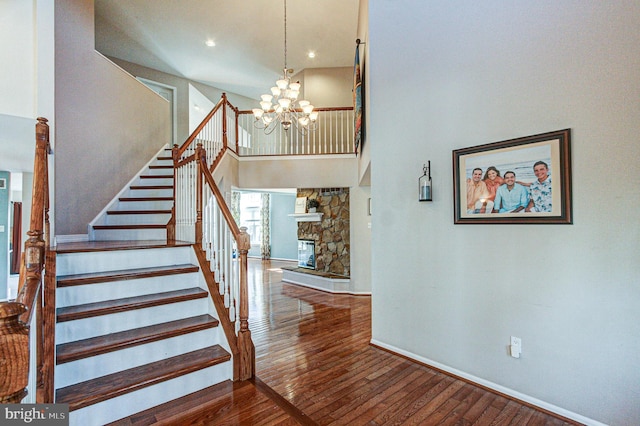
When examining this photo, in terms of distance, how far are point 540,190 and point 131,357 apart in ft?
10.4

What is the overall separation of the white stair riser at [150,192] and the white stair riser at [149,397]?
10.9 feet

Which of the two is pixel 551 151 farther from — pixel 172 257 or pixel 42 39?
pixel 42 39

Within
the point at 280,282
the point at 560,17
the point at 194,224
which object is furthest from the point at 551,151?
the point at 280,282

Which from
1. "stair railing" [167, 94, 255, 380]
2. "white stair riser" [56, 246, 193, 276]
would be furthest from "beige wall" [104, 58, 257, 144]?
"white stair riser" [56, 246, 193, 276]

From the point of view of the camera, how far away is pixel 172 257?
3049 millimetres

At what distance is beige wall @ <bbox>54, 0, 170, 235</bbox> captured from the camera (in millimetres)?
3816

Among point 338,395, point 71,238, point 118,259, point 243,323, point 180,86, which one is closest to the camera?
point 338,395

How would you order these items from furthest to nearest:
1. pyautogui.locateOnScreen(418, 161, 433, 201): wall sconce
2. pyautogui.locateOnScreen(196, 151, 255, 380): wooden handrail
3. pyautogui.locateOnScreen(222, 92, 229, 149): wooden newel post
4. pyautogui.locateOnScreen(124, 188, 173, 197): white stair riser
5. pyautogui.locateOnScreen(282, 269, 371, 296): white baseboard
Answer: pyautogui.locateOnScreen(282, 269, 371, 296): white baseboard → pyautogui.locateOnScreen(222, 92, 229, 149): wooden newel post → pyautogui.locateOnScreen(124, 188, 173, 197): white stair riser → pyautogui.locateOnScreen(418, 161, 433, 201): wall sconce → pyautogui.locateOnScreen(196, 151, 255, 380): wooden handrail

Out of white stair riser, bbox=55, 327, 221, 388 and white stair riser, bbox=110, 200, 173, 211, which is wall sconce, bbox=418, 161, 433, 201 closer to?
white stair riser, bbox=55, 327, 221, 388

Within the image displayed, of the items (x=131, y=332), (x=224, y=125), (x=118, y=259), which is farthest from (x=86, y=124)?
(x=131, y=332)

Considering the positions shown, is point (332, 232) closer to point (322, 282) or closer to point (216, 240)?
point (322, 282)

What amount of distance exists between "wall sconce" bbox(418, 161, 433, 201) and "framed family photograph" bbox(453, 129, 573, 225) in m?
0.23

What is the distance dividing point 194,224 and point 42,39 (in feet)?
7.73

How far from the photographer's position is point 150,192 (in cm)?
493
